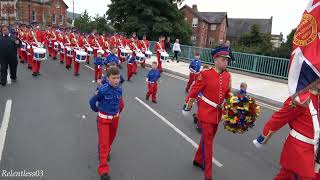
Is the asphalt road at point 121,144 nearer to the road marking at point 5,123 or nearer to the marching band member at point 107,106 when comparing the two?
the road marking at point 5,123

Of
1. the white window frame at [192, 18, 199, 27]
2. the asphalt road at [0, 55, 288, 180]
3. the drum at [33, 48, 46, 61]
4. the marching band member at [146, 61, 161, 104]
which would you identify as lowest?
the asphalt road at [0, 55, 288, 180]

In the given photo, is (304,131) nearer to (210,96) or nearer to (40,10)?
(210,96)

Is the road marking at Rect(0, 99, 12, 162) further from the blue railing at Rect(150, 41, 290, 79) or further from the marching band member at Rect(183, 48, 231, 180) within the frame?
the blue railing at Rect(150, 41, 290, 79)

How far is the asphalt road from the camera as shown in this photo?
5.71 m

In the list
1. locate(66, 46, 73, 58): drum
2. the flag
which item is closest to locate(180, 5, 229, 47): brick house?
locate(66, 46, 73, 58): drum

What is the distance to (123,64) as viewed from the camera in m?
20.9

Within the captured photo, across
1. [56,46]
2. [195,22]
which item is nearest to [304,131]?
[56,46]

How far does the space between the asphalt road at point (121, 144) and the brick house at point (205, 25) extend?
2348 inches

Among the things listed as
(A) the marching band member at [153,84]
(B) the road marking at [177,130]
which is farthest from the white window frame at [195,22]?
(B) the road marking at [177,130]

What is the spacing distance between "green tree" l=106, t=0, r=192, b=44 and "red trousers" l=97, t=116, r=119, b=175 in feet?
110

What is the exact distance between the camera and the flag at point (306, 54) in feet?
12.9

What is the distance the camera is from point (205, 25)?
234 feet

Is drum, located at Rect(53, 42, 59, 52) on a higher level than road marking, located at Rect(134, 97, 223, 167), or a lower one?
higher

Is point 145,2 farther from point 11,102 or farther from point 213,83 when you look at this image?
point 213,83
